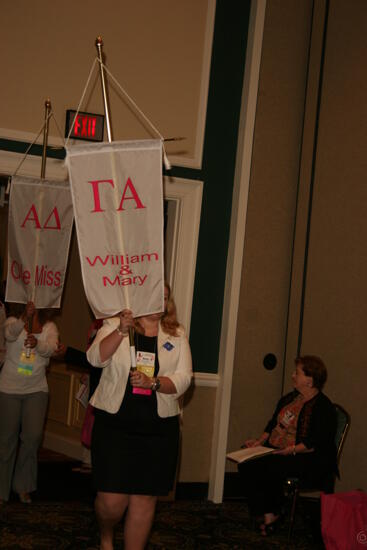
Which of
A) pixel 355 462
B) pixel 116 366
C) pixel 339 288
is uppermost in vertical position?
pixel 339 288

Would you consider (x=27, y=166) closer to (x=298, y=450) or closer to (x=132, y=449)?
(x=132, y=449)

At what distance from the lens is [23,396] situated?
475 centimetres

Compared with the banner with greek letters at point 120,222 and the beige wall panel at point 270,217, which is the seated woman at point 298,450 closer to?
the beige wall panel at point 270,217

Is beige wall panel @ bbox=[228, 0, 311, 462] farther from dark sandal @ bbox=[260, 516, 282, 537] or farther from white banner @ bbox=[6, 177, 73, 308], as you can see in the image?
white banner @ bbox=[6, 177, 73, 308]

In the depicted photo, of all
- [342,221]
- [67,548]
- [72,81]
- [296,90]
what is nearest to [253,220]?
[342,221]

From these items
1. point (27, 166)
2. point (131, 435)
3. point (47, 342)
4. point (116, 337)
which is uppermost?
point (27, 166)

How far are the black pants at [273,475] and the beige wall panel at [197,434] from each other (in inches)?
37.5

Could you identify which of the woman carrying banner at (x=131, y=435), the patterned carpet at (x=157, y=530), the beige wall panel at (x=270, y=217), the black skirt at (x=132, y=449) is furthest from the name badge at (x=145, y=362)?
the beige wall panel at (x=270, y=217)

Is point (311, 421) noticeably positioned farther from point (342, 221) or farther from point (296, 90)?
point (296, 90)

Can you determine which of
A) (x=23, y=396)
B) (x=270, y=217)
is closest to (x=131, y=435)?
(x=23, y=396)

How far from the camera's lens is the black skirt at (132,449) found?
11.1ft

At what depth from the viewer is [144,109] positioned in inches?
213

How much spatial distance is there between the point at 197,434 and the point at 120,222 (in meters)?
2.71

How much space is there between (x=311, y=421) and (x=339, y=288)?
1.08m
